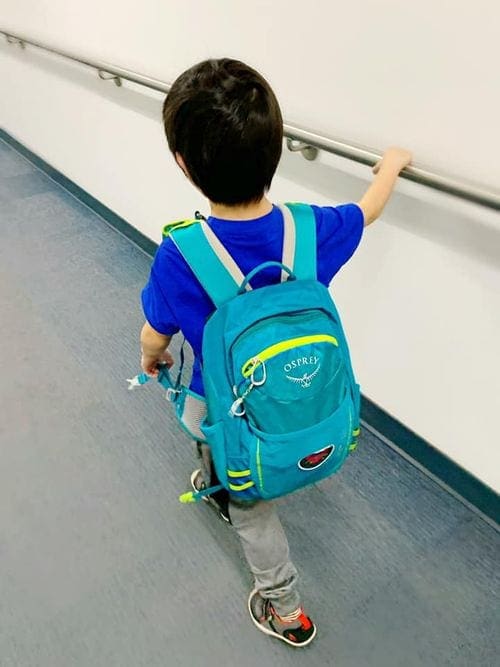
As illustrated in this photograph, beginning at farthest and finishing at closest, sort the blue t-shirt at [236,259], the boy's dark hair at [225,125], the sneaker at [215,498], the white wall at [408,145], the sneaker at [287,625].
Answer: the sneaker at [215,498] < the sneaker at [287,625] < the white wall at [408,145] < the blue t-shirt at [236,259] < the boy's dark hair at [225,125]

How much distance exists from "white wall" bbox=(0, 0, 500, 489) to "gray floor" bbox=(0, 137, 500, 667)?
0.71ft

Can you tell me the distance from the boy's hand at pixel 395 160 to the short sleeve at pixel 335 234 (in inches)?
6.9

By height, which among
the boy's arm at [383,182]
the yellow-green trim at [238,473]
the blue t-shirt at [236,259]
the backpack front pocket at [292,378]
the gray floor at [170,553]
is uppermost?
the boy's arm at [383,182]

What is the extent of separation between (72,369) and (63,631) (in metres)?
0.88

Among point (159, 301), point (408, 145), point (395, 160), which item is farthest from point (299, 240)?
point (408, 145)

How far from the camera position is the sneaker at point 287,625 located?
1.23 metres

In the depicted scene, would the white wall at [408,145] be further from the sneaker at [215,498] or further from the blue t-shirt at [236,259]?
the sneaker at [215,498]

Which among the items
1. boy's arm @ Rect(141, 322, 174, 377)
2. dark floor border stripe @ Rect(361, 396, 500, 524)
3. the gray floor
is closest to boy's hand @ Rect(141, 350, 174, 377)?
boy's arm @ Rect(141, 322, 174, 377)

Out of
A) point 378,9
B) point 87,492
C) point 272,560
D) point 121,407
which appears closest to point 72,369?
point 121,407

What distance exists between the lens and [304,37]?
4.44 ft

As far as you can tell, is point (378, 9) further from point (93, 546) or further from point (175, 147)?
point (93, 546)

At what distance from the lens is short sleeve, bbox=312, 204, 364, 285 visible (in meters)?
0.97

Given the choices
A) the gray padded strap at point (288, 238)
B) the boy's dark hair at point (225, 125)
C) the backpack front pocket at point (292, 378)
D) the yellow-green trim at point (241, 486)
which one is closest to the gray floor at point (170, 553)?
the yellow-green trim at point (241, 486)

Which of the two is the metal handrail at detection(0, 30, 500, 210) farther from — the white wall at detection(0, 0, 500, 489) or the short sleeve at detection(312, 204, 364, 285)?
the short sleeve at detection(312, 204, 364, 285)
